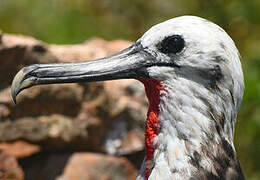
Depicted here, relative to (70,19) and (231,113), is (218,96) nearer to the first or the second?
(231,113)

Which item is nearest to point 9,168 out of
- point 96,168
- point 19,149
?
point 19,149

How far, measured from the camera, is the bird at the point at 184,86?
6.99 ft

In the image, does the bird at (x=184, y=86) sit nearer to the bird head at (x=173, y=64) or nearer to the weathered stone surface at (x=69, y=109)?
the bird head at (x=173, y=64)

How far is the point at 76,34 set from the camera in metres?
6.22

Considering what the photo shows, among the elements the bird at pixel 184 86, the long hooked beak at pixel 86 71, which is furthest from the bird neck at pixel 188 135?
the long hooked beak at pixel 86 71

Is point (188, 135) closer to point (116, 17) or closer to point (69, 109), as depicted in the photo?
point (69, 109)

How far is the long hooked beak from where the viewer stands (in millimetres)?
2229

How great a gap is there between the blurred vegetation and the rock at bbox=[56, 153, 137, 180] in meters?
2.11

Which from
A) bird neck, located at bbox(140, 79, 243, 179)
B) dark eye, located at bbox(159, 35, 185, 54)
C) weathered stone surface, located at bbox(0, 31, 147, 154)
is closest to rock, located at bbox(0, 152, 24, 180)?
weathered stone surface, located at bbox(0, 31, 147, 154)

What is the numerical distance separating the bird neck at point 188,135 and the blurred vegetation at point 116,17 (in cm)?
355

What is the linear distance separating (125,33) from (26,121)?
3.08m

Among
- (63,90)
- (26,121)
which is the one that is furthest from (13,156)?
(63,90)

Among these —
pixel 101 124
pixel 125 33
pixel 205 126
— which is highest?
pixel 205 126

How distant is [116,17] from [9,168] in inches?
134
